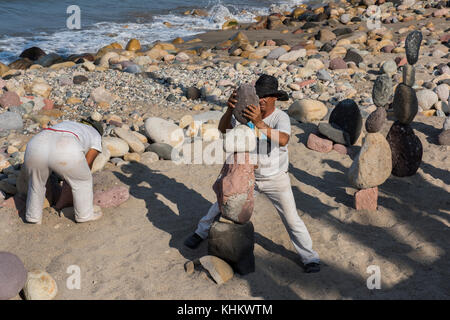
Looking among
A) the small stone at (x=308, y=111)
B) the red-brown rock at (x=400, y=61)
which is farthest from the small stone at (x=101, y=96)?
the red-brown rock at (x=400, y=61)

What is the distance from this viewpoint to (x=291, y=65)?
11.4 meters

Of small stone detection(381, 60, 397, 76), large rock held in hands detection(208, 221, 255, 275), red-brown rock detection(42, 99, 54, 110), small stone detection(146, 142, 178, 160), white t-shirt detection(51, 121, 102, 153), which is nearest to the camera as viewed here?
large rock held in hands detection(208, 221, 255, 275)

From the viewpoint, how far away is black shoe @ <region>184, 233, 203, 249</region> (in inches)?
178

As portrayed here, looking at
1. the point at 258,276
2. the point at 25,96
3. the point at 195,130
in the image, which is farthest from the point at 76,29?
the point at 258,276

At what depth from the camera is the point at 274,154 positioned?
13.1 ft

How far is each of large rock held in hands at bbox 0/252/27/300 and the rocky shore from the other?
1.07m

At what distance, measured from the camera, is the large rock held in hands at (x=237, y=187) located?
13.0 feet

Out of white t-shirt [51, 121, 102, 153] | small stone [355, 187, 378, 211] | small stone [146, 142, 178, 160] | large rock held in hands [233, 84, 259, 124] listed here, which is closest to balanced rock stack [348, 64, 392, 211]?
small stone [355, 187, 378, 211]

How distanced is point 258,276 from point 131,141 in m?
3.52

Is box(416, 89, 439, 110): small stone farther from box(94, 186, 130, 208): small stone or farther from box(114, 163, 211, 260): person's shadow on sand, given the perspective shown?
box(94, 186, 130, 208): small stone

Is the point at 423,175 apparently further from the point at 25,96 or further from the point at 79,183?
the point at 25,96

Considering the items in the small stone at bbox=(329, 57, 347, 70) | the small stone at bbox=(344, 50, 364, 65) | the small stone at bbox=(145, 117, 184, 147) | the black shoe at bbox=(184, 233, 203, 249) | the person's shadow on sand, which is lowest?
the person's shadow on sand

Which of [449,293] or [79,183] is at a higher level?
[79,183]

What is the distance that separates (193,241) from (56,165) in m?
1.57
